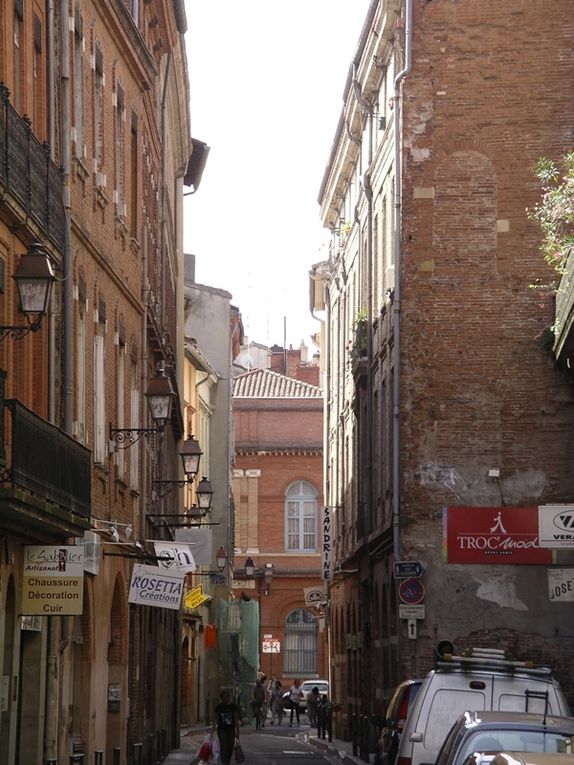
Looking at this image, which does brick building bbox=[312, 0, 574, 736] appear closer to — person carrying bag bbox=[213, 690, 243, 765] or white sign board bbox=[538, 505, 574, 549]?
person carrying bag bbox=[213, 690, 243, 765]

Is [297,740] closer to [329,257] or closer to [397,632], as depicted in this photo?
[329,257]

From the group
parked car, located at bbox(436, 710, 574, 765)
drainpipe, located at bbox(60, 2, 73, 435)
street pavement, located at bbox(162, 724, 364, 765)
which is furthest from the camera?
street pavement, located at bbox(162, 724, 364, 765)

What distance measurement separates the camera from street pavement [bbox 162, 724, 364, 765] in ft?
123

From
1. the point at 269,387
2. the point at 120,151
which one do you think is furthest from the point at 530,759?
the point at 269,387

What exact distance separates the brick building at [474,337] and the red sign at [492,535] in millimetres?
24

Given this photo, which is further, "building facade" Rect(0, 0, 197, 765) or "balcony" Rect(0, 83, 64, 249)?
"building facade" Rect(0, 0, 197, 765)

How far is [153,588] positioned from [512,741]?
574 inches

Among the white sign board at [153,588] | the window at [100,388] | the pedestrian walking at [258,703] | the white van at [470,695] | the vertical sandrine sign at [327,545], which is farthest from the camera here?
the pedestrian walking at [258,703]

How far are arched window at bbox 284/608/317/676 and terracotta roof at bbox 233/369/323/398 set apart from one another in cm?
1032

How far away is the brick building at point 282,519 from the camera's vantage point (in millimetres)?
81375

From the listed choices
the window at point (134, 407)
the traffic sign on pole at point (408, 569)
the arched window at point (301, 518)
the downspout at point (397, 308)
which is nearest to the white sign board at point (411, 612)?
the traffic sign on pole at point (408, 569)

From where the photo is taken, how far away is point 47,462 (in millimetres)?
18016

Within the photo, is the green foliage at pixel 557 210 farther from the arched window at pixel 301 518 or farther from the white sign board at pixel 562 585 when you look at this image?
the arched window at pixel 301 518

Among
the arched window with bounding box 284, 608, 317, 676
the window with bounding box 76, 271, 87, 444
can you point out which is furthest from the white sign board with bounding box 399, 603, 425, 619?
the arched window with bounding box 284, 608, 317, 676
